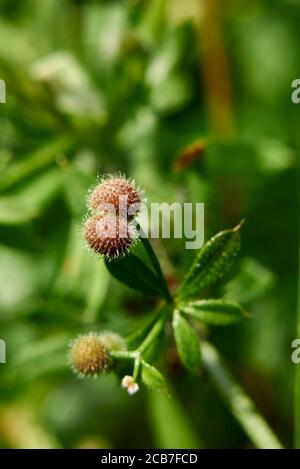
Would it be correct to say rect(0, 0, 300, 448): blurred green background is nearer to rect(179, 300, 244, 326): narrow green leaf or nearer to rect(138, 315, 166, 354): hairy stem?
rect(179, 300, 244, 326): narrow green leaf

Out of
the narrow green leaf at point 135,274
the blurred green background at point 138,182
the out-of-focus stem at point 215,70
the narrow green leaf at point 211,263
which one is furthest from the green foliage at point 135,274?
the out-of-focus stem at point 215,70

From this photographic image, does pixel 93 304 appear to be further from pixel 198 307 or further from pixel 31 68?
pixel 31 68

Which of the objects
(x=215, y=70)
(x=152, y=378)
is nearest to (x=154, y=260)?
(x=152, y=378)

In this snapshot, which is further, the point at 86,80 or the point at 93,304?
the point at 86,80

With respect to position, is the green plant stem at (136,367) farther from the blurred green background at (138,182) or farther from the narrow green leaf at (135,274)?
the blurred green background at (138,182)

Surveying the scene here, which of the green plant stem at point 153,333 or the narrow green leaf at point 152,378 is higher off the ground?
the green plant stem at point 153,333

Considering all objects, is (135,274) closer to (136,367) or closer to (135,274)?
(135,274)

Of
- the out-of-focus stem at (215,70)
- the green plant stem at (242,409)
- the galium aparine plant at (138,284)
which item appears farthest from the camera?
the out-of-focus stem at (215,70)

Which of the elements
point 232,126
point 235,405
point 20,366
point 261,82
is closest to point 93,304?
point 20,366
